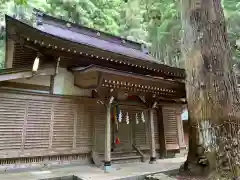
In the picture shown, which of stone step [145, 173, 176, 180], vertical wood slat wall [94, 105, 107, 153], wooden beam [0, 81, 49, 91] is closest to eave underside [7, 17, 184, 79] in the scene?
wooden beam [0, 81, 49, 91]

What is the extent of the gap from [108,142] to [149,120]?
1.94 m

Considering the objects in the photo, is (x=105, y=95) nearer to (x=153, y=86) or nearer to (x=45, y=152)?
(x=153, y=86)

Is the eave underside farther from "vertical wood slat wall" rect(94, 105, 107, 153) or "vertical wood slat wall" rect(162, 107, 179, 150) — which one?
"vertical wood slat wall" rect(162, 107, 179, 150)

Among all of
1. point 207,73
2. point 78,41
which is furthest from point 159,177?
point 78,41

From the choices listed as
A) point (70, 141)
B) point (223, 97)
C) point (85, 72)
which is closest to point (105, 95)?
point (85, 72)

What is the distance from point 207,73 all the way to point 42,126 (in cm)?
455

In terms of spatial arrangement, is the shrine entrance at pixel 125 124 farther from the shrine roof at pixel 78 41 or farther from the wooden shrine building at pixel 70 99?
the shrine roof at pixel 78 41

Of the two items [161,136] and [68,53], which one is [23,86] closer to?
[68,53]

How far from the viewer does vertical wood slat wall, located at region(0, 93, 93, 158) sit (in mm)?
5059

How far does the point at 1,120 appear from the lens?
16.3 feet

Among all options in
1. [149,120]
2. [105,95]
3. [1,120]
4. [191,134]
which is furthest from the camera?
[149,120]

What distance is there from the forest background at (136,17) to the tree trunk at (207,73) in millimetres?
7010

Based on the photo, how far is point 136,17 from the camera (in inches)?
634

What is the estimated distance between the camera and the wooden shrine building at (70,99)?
5.07 m
